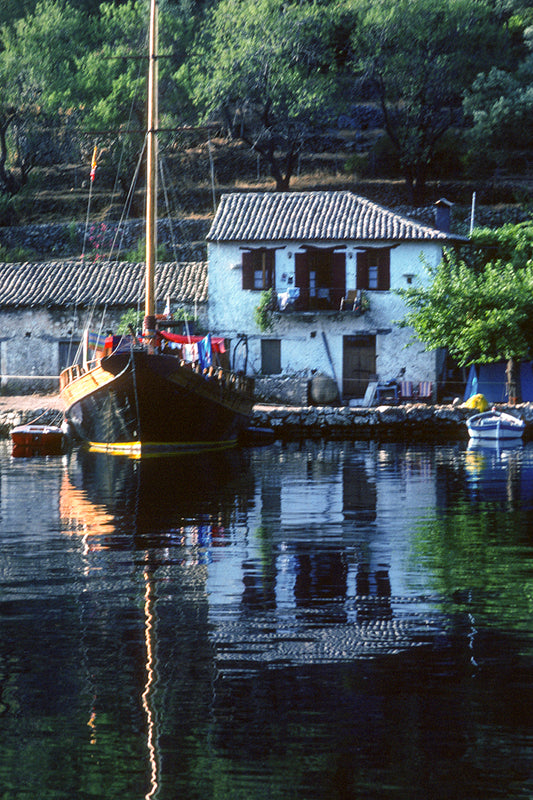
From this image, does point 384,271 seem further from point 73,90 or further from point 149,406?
point 73,90

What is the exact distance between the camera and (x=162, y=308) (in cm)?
4575

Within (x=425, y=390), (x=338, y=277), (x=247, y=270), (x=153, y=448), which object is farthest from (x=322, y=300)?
(x=153, y=448)

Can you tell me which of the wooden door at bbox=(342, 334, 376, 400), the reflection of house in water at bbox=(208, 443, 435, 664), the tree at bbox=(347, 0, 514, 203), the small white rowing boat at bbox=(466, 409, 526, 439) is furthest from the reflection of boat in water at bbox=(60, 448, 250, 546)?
the tree at bbox=(347, 0, 514, 203)

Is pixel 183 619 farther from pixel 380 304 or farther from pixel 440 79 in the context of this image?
pixel 440 79

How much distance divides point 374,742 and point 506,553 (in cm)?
866

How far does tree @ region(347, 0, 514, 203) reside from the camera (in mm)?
61281

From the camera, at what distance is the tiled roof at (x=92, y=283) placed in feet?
151

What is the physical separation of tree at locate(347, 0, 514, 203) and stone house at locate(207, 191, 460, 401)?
1794 cm

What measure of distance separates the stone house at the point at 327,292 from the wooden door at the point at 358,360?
4cm

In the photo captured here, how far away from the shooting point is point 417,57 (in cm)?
6156

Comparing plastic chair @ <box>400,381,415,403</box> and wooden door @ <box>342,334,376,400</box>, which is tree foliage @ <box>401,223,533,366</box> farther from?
wooden door @ <box>342,334,376,400</box>

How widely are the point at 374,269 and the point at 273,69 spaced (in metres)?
22.6

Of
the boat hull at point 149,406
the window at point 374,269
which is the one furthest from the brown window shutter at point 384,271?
the boat hull at point 149,406

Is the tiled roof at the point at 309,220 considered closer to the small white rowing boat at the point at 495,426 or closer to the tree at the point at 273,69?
the small white rowing boat at the point at 495,426
